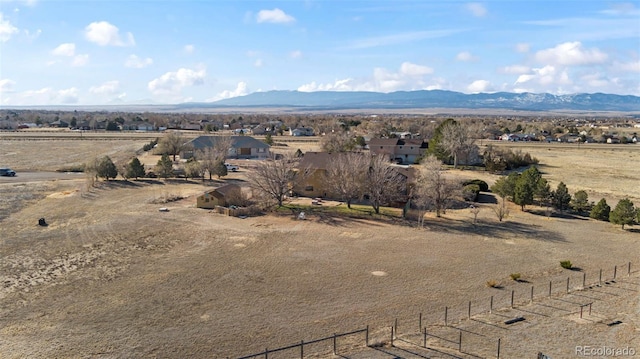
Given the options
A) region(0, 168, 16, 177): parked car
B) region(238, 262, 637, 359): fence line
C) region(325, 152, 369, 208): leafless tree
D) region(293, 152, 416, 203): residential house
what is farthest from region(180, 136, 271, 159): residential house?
region(238, 262, 637, 359): fence line

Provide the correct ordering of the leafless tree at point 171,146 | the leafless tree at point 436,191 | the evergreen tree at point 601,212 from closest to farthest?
the evergreen tree at point 601,212 → the leafless tree at point 436,191 → the leafless tree at point 171,146

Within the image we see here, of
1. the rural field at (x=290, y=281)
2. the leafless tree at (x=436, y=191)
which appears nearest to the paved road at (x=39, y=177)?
the rural field at (x=290, y=281)

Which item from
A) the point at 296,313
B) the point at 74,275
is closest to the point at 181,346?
the point at 296,313

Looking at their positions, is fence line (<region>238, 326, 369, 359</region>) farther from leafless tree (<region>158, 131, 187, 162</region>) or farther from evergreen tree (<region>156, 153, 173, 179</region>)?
leafless tree (<region>158, 131, 187, 162</region>)

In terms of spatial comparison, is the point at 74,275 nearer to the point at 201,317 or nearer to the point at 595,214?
the point at 201,317

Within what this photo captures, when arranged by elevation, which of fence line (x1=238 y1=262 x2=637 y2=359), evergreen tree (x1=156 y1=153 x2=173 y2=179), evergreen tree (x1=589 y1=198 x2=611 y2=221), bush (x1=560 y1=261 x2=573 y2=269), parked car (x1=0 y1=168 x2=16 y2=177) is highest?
evergreen tree (x1=156 y1=153 x2=173 y2=179)

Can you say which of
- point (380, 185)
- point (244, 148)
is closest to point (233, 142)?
point (244, 148)

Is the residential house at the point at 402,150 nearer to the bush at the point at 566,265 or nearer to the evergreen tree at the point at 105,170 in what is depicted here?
the evergreen tree at the point at 105,170

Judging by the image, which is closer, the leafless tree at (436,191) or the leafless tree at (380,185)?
the leafless tree at (436,191)
